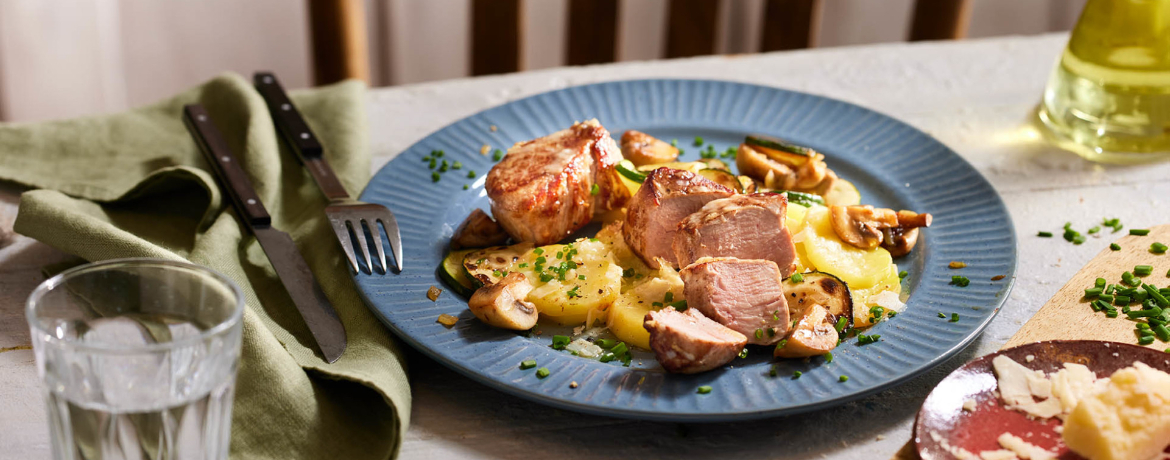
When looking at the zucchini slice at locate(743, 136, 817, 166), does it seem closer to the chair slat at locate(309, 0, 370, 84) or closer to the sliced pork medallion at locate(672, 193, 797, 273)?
the sliced pork medallion at locate(672, 193, 797, 273)

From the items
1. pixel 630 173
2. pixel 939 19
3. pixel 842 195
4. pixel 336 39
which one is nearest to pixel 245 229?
pixel 630 173

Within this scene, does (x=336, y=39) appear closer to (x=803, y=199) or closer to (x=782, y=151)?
(x=782, y=151)

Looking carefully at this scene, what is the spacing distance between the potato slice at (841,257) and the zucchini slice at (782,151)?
→ 30cm

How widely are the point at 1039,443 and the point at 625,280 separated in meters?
0.78

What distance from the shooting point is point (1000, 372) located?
4.90 ft

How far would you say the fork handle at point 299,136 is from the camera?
2170 millimetres

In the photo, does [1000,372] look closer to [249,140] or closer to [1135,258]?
[1135,258]

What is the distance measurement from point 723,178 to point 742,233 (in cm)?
35

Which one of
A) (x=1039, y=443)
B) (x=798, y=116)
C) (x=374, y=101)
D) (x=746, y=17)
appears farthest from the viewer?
(x=746, y=17)

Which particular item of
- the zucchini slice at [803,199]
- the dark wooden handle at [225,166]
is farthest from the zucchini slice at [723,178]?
the dark wooden handle at [225,166]

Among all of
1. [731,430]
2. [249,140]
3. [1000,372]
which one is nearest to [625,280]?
[731,430]

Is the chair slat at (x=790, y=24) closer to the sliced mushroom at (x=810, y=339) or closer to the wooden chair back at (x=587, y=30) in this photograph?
the wooden chair back at (x=587, y=30)

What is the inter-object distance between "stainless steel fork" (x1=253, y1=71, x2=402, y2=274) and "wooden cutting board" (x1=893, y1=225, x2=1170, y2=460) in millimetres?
1172

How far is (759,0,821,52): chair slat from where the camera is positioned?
4.39m
